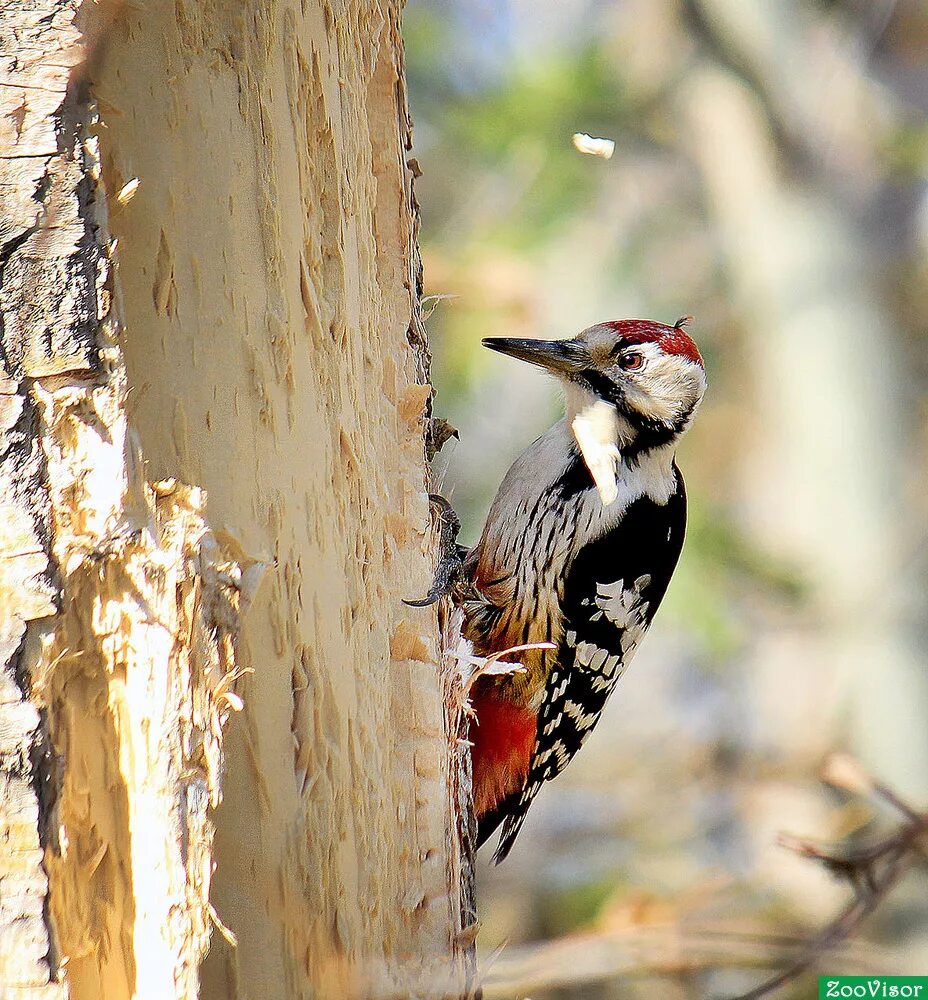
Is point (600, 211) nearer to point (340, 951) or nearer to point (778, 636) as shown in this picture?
point (778, 636)

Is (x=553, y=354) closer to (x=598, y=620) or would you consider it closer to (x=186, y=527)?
(x=598, y=620)

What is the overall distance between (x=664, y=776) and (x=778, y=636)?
0.87 m

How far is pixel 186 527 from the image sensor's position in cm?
106

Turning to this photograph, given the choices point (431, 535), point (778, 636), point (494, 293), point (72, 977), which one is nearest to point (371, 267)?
point (431, 535)

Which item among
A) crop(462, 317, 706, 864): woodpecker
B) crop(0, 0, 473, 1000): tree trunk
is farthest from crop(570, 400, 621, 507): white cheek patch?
crop(0, 0, 473, 1000): tree trunk

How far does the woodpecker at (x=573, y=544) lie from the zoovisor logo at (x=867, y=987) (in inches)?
36.9

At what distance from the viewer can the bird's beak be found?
224 centimetres

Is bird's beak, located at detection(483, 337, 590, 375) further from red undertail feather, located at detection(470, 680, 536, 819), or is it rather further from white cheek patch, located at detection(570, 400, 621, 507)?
red undertail feather, located at detection(470, 680, 536, 819)

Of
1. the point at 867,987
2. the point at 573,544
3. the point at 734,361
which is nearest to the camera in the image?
the point at 573,544

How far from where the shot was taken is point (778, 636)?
208 inches

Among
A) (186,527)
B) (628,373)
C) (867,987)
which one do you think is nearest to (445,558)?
(628,373)

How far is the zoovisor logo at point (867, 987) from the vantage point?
8.57 ft

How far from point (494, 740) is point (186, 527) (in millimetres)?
1306

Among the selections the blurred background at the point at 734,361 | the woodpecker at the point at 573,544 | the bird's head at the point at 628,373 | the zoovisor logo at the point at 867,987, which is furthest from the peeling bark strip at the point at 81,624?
the blurred background at the point at 734,361
